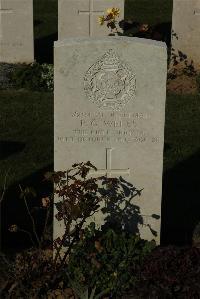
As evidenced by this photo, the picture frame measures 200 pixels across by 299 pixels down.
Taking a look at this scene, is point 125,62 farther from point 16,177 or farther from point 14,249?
point 16,177

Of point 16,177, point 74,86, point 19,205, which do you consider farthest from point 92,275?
point 16,177

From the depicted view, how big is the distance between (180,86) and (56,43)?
683 cm

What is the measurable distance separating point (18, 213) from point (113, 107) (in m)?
2.01

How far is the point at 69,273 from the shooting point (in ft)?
19.8

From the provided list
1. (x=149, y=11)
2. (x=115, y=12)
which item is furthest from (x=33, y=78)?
(x=149, y=11)

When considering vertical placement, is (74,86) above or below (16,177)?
above

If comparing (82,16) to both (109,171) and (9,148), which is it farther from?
(109,171)

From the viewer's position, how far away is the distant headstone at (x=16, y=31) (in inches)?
524

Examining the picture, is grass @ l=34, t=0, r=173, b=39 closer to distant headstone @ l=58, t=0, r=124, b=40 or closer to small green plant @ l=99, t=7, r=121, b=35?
distant headstone @ l=58, t=0, r=124, b=40

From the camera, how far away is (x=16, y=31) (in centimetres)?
1355

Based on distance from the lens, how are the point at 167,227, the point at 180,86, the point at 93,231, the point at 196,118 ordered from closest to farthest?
the point at 93,231
the point at 167,227
the point at 196,118
the point at 180,86

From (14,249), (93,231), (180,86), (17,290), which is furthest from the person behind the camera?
(180,86)

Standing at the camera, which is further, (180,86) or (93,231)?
(180,86)

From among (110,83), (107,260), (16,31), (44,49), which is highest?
(16,31)
